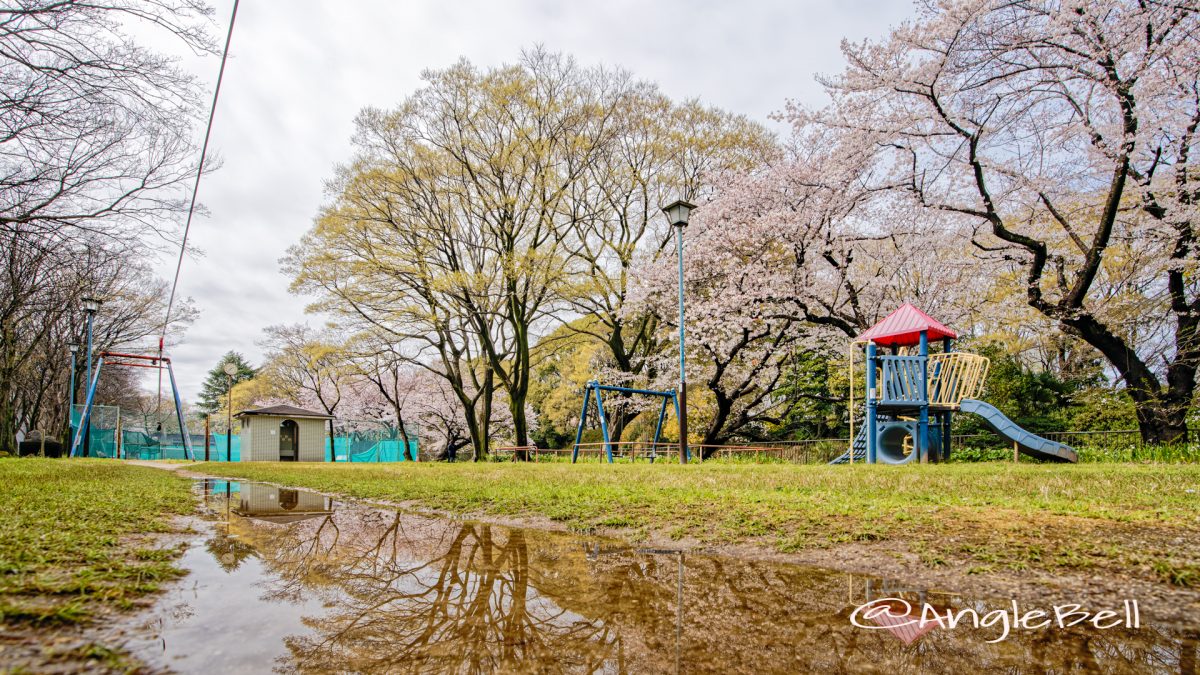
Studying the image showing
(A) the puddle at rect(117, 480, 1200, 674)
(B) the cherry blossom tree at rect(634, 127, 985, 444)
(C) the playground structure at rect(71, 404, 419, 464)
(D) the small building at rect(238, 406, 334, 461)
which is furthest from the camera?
(C) the playground structure at rect(71, 404, 419, 464)

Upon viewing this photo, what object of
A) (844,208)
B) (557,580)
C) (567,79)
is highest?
(567,79)

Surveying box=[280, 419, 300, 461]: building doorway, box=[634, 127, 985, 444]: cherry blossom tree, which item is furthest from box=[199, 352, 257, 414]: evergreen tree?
box=[634, 127, 985, 444]: cherry blossom tree

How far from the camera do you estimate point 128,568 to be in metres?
2.60

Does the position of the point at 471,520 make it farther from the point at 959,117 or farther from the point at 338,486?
the point at 959,117

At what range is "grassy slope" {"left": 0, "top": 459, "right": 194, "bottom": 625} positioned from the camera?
6.59ft

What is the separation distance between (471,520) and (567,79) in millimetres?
17576

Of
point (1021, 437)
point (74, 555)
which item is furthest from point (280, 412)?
point (1021, 437)

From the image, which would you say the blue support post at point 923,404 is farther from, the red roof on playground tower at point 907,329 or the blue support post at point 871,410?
the blue support post at point 871,410

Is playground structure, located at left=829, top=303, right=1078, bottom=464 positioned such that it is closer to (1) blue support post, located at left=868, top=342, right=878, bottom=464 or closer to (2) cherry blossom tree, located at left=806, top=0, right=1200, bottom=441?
(1) blue support post, located at left=868, top=342, right=878, bottom=464

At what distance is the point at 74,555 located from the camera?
8.95 feet

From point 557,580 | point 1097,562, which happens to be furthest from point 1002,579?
point 557,580

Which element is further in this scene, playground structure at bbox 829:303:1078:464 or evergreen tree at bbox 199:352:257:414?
evergreen tree at bbox 199:352:257:414

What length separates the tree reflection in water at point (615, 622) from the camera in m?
1.75

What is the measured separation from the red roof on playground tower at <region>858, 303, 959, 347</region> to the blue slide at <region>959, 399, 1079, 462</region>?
1.51 metres
